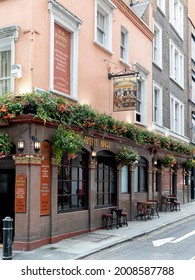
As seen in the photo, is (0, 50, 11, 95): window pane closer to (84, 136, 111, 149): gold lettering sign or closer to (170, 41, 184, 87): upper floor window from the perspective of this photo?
(84, 136, 111, 149): gold lettering sign

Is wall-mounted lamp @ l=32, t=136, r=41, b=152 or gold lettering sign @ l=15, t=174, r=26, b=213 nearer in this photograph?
gold lettering sign @ l=15, t=174, r=26, b=213

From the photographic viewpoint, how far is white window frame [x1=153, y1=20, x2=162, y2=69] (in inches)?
890

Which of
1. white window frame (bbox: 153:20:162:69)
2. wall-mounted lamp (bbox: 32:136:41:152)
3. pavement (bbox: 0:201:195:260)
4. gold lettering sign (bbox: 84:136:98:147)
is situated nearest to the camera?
pavement (bbox: 0:201:195:260)

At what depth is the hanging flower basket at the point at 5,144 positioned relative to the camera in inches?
420

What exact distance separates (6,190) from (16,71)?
11.6 feet

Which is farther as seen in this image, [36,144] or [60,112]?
[60,112]

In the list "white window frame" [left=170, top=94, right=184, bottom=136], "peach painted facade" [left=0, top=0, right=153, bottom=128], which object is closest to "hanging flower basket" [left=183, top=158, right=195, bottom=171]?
"white window frame" [left=170, top=94, right=184, bottom=136]

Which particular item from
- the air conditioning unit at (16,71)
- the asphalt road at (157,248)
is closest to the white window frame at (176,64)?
the asphalt road at (157,248)

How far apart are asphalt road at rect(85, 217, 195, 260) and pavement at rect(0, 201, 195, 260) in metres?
0.24

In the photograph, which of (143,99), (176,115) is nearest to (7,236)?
(143,99)

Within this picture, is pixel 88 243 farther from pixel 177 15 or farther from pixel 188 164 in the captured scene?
pixel 177 15

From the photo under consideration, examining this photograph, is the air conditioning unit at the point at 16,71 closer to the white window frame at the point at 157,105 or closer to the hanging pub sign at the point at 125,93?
the hanging pub sign at the point at 125,93

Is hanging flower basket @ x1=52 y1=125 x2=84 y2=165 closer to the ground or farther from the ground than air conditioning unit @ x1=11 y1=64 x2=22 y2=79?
closer to the ground

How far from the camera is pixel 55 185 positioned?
11.8 meters
